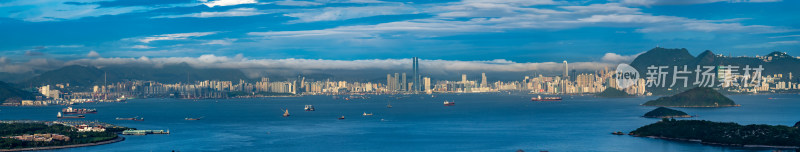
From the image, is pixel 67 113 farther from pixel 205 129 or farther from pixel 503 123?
pixel 503 123

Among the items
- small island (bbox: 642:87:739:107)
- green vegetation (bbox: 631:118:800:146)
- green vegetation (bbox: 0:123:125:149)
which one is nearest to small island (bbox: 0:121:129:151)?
green vegetation (bbox: 0:123:125:149)

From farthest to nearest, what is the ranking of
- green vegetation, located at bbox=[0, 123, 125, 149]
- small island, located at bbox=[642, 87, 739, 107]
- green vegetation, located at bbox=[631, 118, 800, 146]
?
small island, located at bbox=[642, 87, 739, 107] → green vegetation, located at bbox=[0, 123, 125, 149] → green vegetation, located at bbox=[631, 118, 800, 146]

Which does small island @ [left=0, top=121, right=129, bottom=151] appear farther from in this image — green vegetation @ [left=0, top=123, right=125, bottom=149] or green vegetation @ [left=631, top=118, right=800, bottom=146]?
green vegetation @ [left=631, top=118, right=800, bottom=146]

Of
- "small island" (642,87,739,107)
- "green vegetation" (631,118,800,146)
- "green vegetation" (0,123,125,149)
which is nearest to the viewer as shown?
"green vegetation" (631,118,800,146)

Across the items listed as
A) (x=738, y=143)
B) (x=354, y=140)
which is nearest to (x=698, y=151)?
(x=738, y=143)

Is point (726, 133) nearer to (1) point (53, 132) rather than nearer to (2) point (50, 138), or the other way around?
(2) point (50, 138)

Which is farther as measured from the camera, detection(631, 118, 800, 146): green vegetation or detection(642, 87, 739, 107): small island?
detection(642, 87, 739, 107): small island

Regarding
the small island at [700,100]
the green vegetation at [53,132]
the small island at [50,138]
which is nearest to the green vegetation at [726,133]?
the small island at [50,138]

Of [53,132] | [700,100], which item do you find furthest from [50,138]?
[700,100]

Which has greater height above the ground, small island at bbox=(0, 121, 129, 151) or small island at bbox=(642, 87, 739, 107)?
small island at bbox=(642, 87, 739, 107)
